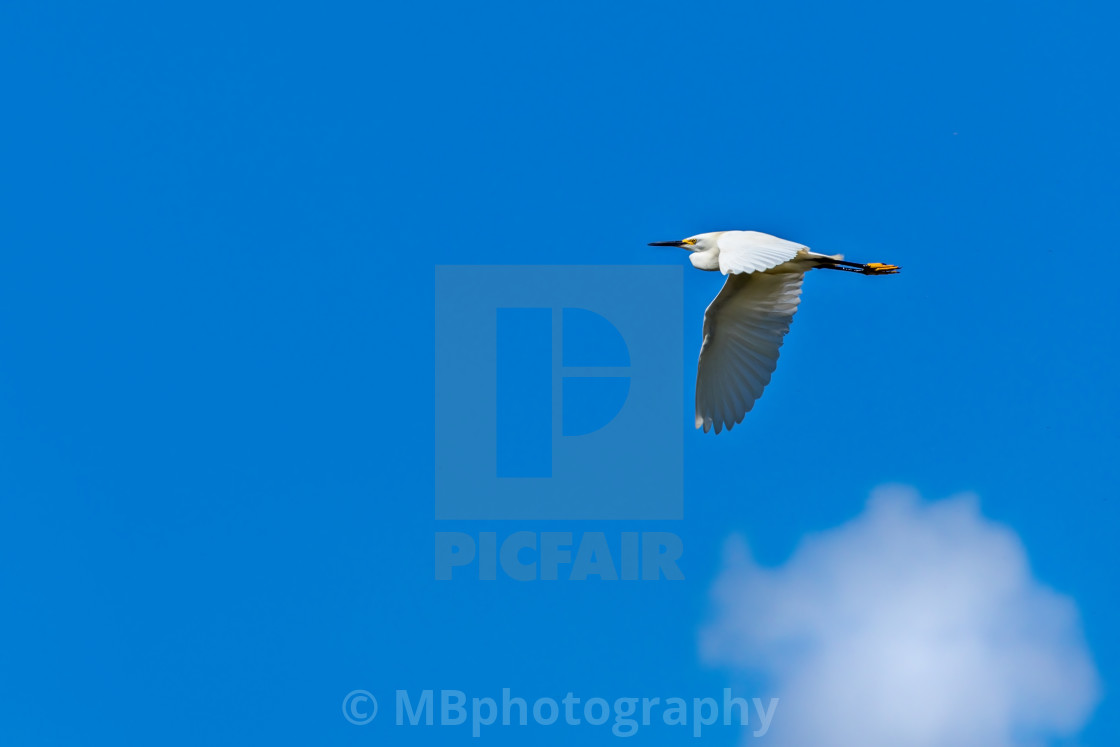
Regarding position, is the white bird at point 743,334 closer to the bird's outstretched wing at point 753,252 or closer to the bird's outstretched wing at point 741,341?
the bird's outstretched wing at point 741,341

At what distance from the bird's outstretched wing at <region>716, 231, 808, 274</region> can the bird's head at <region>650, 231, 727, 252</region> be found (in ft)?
2.44

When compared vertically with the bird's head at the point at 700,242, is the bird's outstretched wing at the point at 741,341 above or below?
below

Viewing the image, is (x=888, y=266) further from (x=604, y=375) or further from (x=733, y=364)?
(x=604, y=375)

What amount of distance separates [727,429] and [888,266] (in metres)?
2.35

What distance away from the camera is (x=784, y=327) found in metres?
10.5

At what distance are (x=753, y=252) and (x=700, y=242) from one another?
6.62ft

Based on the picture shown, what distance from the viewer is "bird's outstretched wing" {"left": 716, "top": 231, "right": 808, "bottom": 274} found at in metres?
8.70

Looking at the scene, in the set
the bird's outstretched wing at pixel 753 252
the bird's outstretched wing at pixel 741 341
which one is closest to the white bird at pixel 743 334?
the bird's outstretched wing at pixel 741 341

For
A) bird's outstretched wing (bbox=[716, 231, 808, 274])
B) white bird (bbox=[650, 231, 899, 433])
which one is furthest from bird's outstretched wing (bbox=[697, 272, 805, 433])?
bird's outstretched wing (bbox=[716, 231, 808, 274])

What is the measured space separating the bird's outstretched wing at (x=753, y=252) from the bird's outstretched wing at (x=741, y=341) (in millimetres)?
539

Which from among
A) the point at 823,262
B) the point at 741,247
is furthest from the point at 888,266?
the point at 741,247

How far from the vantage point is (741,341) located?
1059 centimetres

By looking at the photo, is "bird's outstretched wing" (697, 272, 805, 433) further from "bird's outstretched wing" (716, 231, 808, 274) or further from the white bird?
"bird's outstretched wing" (716, 231, 808, 274)

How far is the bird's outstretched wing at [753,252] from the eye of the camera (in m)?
8.70
